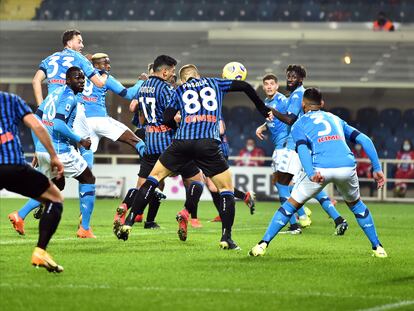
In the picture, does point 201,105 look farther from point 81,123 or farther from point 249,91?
point 81,123

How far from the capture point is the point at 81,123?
13.6 meters

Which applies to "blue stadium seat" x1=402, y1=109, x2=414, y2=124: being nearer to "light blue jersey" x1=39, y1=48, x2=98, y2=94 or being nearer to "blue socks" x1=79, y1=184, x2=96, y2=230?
"light blue jersey" x1=39, y1=48, x2=98, y2=94

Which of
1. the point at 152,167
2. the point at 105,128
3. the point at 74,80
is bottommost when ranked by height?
the point at 152,167

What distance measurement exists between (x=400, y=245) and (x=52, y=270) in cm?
523

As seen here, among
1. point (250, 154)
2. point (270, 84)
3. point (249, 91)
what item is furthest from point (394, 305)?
point (250, 154)

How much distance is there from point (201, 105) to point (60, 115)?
173 centimetres

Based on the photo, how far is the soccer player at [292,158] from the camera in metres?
→ 12.8

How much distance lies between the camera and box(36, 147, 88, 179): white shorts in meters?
11.2

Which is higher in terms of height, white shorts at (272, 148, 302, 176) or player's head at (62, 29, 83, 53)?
player's head at (62, 29, 83, 53)

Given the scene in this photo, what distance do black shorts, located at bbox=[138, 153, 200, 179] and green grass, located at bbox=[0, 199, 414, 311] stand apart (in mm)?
818

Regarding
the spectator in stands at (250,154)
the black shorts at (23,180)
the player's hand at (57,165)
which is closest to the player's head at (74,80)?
the player's hand at (57,165)

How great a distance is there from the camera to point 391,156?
27.2 meters

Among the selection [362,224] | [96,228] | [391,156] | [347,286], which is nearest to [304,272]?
[347,286]

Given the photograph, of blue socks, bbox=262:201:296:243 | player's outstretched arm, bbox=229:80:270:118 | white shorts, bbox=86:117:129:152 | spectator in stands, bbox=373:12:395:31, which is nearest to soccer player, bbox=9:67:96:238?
player's outstretched arm, bbox=229:80:270:118
